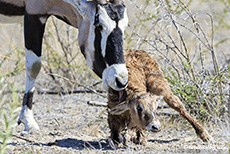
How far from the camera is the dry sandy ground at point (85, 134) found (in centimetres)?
442

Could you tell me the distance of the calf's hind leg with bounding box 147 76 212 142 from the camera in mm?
4688

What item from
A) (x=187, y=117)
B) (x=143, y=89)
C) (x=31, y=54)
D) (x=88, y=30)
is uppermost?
(x=88, y=30)

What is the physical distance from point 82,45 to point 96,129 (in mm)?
1371

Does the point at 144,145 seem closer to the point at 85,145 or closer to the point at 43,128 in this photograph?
the point at 85,145

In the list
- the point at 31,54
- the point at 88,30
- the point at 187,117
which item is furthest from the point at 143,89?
the point at 31,54

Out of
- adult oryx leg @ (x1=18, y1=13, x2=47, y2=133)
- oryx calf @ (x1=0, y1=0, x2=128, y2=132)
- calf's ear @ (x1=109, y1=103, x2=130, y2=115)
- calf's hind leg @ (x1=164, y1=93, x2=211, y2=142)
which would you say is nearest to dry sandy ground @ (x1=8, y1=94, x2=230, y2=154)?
calf's hind leg @ (x1=164, y1=93, x2=211, y2=142)

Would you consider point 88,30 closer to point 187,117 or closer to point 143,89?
point 143,89

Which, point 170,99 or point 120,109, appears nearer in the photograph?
point 120,109

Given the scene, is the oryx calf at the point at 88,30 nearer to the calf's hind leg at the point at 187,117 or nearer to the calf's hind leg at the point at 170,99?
the calf's hind leg at the point at 170,99

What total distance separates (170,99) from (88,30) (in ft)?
4.09

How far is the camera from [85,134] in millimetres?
5477

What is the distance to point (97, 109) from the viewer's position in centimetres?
665

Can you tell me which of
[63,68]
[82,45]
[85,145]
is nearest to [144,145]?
[85,145]

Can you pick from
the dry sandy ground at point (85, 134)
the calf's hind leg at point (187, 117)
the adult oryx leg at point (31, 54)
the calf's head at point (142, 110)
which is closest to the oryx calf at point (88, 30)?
the adult oryx leg at point (31, 54)
